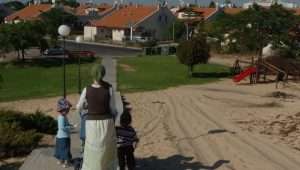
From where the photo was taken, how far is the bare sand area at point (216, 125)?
1204 cm

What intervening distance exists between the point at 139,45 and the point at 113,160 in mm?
56199

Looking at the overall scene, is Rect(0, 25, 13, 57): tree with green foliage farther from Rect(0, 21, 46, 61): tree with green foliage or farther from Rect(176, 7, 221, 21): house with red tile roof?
Rect(176, 7, 221, 21): house with red tile roof

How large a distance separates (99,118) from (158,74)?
993 inches

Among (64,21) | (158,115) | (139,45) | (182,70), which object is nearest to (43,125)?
(158,115)

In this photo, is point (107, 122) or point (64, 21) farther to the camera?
point (64, 21)

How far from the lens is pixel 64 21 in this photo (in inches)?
3071

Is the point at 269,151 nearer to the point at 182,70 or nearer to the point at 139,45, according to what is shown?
the point at 182,70

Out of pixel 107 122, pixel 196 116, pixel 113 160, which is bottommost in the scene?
pixel 196 116

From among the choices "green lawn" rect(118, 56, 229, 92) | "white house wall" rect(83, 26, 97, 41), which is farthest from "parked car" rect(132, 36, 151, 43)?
"green lawn" rect(118, 56, 229, 92)

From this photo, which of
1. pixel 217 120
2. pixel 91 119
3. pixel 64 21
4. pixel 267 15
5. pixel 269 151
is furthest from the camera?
pixel 64 21

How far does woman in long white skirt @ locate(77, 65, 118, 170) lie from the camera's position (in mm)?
7531

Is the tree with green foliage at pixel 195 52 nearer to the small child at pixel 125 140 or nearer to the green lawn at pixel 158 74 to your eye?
the green lawn at pixel 158 74

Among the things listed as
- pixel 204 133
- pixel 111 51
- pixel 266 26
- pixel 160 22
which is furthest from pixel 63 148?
pixel 160 22

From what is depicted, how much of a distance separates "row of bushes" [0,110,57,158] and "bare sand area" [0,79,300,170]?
210cm
